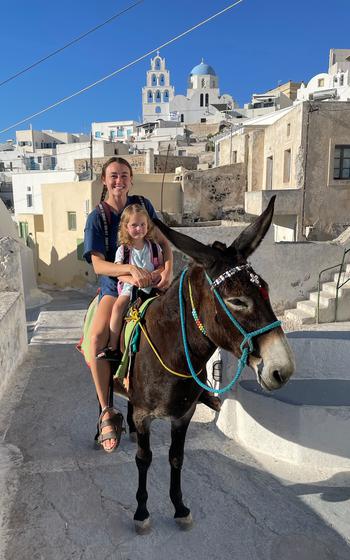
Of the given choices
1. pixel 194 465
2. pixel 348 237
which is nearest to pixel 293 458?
pixel 194 465

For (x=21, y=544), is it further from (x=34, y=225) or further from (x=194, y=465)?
(x=34, y=225)

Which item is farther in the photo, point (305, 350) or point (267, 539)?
point (305, 350)

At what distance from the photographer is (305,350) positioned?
16.0 ft

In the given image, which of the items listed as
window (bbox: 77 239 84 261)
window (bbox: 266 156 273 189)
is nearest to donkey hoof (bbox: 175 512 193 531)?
window (bbox: 266 156 273 189)

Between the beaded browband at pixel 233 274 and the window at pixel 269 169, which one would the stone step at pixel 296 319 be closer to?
the beaded browband at pixel 233 274

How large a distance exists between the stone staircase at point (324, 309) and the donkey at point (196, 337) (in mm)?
7575

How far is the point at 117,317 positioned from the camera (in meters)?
3.47

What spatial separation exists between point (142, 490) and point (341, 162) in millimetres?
16559

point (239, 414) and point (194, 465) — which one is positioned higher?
point (239, 414)

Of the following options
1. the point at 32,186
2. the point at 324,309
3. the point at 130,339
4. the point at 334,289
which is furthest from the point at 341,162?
the point at 32,186

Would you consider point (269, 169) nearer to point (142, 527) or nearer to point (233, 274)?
point (142, 527)

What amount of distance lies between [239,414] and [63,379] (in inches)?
104

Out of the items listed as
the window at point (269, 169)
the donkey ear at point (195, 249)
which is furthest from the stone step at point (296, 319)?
the window at point (269, 169)

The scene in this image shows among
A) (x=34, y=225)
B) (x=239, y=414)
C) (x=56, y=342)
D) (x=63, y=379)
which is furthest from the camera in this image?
(x=34, y=225)
